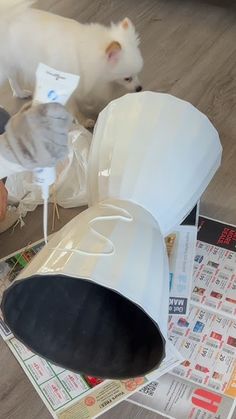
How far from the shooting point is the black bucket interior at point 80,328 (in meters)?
0.90

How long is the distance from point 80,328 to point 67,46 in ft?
2.94

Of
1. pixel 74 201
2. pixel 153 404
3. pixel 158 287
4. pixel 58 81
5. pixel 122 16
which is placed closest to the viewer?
pixel 58 81

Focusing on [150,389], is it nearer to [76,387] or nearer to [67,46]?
[76,387]

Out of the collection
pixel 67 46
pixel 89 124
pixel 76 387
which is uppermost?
pixel 67 46

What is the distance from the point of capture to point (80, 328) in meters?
0.95

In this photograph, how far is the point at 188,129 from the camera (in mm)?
1130

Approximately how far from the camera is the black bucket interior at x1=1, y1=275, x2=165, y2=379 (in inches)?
35.6

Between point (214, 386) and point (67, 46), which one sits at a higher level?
point (67, 46)

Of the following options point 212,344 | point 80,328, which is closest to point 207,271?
point 212,344

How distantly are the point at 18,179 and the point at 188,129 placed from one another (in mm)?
493

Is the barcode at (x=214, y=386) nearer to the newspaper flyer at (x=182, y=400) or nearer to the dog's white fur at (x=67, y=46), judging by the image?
the newspaper flyer at (x=182, y=400)

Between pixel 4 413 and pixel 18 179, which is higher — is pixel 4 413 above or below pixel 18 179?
below

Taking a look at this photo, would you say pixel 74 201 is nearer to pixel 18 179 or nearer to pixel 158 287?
pixel 18 179

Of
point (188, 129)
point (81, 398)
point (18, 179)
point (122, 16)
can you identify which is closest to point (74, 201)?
point (18, 179)
